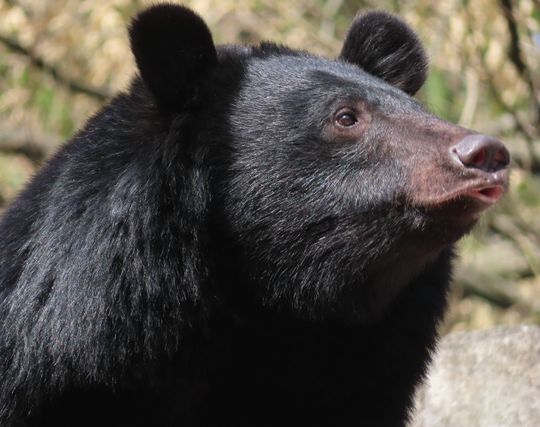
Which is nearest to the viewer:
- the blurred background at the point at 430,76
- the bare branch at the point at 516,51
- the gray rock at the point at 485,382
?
the gray rock at the point at 485,382

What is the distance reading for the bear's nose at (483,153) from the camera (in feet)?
12.0

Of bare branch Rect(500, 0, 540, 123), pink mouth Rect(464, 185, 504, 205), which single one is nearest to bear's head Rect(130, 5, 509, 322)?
pink mouth Rect(464, 185, 504, 205)

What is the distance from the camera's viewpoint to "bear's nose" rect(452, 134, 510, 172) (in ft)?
12.0

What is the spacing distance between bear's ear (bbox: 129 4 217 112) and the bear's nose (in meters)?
1.10

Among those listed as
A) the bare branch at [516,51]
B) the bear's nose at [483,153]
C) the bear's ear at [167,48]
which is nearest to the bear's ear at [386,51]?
the bear's ear at [167,48]

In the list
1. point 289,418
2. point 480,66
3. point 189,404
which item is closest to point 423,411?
point 289,418

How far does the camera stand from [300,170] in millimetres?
4133

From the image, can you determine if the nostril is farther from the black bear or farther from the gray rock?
the gray rock

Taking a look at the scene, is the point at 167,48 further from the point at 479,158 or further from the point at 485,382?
the point at 485,382

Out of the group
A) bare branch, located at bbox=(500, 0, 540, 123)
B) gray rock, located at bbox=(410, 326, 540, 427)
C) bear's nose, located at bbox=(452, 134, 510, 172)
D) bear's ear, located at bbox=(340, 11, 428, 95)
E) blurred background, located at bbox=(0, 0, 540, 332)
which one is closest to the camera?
bear's nose, located at bbox=(452, 134, 510, 172)

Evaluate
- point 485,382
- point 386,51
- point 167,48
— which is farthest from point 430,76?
point 167,48

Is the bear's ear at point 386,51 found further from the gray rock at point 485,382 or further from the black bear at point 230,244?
the gray rock at point 485,382

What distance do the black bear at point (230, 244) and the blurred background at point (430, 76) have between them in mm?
3469

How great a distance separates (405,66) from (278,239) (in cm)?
114
